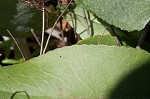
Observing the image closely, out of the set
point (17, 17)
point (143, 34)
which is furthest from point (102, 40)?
point (17, 17)

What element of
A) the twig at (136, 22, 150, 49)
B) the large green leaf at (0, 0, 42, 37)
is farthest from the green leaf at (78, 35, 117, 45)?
the large green leaf at (0, 0, 42, 37)

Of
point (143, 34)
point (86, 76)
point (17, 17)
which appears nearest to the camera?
point (86, 76)

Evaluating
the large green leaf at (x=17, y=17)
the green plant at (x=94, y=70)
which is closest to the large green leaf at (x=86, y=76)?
the green plant at (x=94, y=70)

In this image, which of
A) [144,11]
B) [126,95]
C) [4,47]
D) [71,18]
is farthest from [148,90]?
[4,47]

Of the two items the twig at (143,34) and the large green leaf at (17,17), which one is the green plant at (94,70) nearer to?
the twig at (143,34)

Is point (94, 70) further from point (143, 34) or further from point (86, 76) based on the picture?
point (143, 34)
